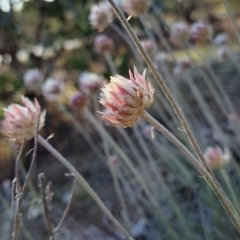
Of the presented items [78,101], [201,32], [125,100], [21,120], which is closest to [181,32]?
[201,32]

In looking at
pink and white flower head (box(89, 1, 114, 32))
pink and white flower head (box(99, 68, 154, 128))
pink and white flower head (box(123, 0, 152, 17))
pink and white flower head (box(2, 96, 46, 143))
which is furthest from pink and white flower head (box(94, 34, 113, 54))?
pink and white flower head (box(99, 68, 154, 128))

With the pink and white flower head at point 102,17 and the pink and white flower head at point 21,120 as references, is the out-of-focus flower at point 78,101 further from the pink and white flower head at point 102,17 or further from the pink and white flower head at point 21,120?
the pink and white flower head at point 21,120

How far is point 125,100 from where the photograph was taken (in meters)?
0.61

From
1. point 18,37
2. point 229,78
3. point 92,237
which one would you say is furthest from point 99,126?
point 229,78

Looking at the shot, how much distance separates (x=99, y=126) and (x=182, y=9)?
2.24 metres

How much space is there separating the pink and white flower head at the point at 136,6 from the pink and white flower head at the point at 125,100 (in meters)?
0.64

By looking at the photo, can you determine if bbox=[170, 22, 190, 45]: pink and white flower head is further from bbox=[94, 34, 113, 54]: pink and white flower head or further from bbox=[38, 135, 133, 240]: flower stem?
bbox=[38, 135, 133, 240]: flower stem

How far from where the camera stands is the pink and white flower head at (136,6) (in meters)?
1.22

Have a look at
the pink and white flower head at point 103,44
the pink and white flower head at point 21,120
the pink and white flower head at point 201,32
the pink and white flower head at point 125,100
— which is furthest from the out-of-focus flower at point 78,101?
the pink and white flower head at point 125,100

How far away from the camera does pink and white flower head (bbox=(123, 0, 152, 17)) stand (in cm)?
122

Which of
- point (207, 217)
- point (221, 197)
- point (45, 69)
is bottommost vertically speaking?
point (207, 217)

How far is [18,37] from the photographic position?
273 cm

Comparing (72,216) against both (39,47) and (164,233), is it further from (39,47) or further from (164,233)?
(39,47)

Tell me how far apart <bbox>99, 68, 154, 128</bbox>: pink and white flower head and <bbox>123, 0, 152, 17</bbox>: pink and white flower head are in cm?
64
